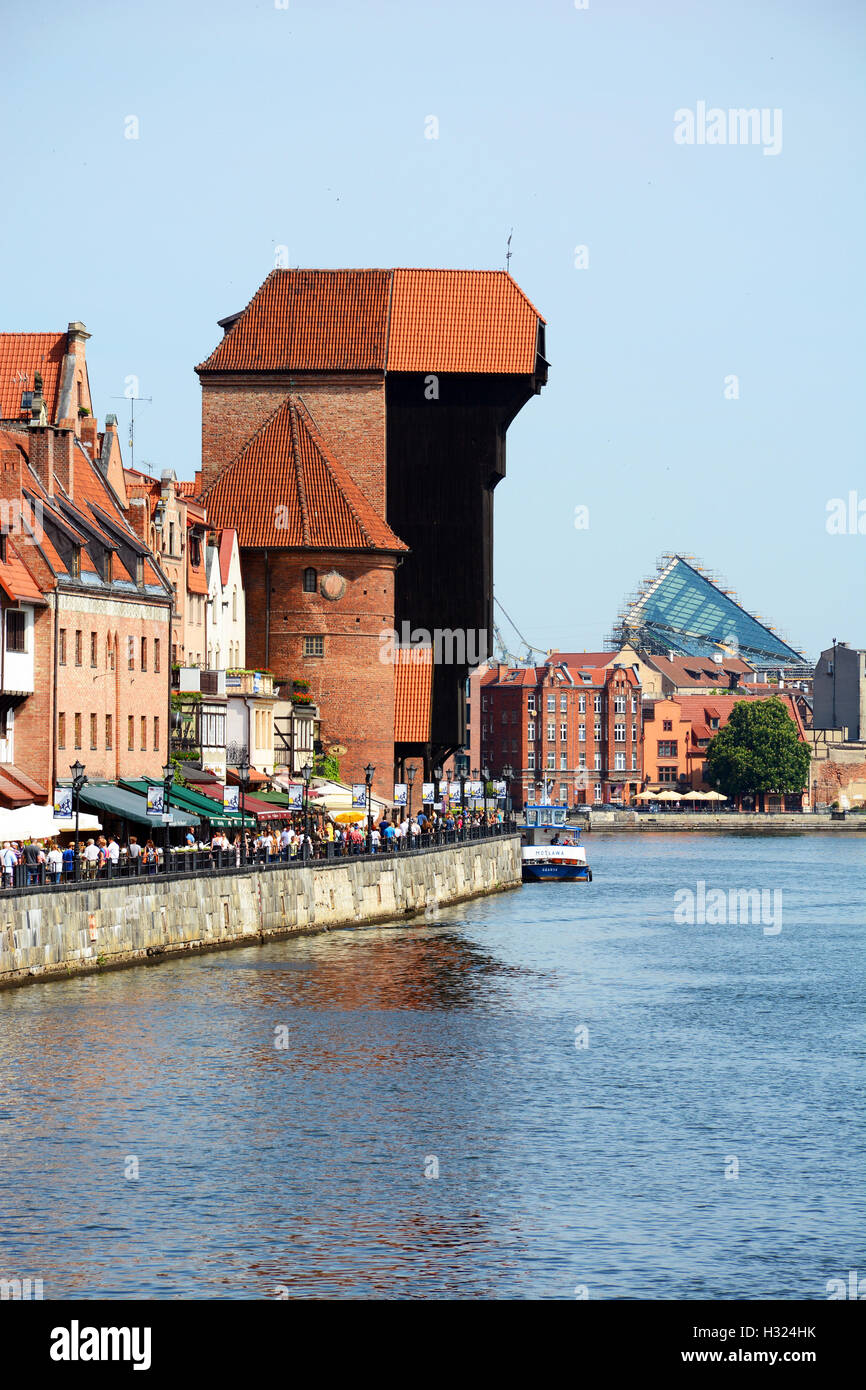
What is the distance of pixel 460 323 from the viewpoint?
383 feet

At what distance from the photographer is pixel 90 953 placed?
167ft

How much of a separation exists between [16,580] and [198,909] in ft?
39.9

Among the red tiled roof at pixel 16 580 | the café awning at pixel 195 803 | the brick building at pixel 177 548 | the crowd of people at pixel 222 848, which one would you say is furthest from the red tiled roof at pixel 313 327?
the red tiled roof at pixel 16 580

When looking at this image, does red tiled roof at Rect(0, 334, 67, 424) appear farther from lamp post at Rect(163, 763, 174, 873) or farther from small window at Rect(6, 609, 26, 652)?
small window at Rect(6, 609, 26, 652)

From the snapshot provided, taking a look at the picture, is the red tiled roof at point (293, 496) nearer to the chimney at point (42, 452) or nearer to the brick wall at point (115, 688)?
the brick wall at point (115, 688)

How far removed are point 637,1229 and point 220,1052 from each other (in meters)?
15.0

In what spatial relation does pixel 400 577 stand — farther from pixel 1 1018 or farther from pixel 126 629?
pixel 1 1018

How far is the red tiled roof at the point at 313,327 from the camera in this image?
380 ft

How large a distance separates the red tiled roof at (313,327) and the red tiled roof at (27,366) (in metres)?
30.8

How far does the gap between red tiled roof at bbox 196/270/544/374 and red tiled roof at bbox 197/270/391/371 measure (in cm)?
5

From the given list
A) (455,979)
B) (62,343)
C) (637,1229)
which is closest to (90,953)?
(455,979)

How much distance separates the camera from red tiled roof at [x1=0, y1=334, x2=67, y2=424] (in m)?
84.2

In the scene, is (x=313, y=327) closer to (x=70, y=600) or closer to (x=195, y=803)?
(x=195, y=803)

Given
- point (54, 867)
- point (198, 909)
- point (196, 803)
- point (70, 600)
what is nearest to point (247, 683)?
point (196, 803)
